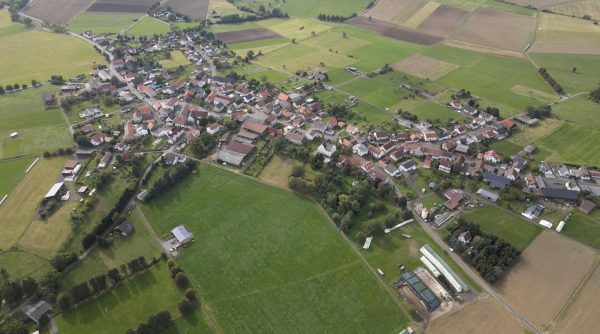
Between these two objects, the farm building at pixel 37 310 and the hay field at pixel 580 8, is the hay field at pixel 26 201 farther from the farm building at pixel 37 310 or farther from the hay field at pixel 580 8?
the hay field at pixel 580 8


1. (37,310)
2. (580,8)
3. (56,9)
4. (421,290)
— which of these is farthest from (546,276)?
(56,9)

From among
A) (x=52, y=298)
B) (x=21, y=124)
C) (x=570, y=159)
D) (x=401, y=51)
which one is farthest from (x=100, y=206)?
(x=401, y=51)

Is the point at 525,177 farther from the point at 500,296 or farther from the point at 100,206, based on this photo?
the point at 100,206

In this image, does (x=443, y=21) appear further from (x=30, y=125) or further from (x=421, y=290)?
(x=30, y=125)

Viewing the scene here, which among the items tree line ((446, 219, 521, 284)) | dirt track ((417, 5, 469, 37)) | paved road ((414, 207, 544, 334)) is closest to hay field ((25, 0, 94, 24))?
dirt track ((417, 5, 469, 37))

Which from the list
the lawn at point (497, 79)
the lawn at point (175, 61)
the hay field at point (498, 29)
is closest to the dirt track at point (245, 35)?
the lawn at point (175, 61)
